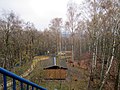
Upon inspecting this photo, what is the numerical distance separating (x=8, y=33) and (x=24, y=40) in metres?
9.24

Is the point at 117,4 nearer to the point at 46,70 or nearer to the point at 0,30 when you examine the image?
the point at 46,70

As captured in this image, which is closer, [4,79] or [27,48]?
[4,79]

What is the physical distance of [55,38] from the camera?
177 feet

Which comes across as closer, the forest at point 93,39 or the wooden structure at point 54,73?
the forest at point 93,39

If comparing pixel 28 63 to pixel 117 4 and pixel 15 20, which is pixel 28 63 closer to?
pixel 15 20

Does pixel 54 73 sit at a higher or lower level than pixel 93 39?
lower

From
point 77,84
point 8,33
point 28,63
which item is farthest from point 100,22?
point 28,63

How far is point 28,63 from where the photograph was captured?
128 feet

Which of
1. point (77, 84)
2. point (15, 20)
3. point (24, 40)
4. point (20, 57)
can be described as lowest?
point (77, 84)

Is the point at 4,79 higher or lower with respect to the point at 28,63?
higher

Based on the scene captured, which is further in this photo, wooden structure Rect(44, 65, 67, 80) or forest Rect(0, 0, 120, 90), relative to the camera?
wooden structure Rect(44, 65, 67, 80)

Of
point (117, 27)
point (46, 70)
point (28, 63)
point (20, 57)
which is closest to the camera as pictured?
point (117, 27)

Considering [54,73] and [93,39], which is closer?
[93,39]

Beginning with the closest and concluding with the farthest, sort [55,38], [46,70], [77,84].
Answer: [77,84] < [46,70] < [55,38]
